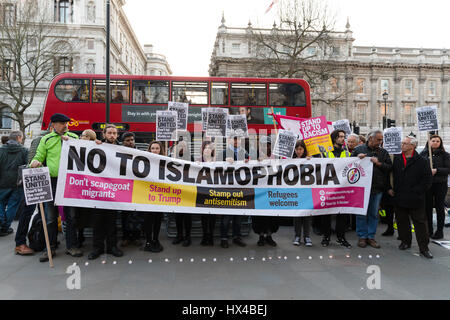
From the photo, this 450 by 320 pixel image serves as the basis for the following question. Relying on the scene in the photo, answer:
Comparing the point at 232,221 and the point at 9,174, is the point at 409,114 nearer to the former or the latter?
the point at 232,221

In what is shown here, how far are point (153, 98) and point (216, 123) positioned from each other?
6.76 m

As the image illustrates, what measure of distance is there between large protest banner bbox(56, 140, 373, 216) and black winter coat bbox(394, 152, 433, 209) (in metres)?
0.48

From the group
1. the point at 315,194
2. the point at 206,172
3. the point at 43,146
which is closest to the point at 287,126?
the point at 315,194

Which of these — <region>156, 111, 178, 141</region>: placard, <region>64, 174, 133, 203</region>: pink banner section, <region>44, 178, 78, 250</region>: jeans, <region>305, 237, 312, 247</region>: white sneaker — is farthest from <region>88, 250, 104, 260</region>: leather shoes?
<region>305, 237, 312, 247</region>: white sneaker

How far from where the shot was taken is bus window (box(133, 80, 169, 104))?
12391mm

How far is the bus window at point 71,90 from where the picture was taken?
39.9 feet

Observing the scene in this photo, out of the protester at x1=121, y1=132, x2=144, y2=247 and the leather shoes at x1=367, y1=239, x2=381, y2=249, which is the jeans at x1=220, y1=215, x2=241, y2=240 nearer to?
the protester at x1=121, y1=132, x2=144, y2=247

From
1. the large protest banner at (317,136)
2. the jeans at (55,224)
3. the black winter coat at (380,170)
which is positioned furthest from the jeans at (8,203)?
the black winter coat at (380,170)

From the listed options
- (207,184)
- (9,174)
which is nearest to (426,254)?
(207,184)

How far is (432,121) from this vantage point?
5.75 metres

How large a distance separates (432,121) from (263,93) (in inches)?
307

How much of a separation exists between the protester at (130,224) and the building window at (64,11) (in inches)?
1448

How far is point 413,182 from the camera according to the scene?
496 cm
